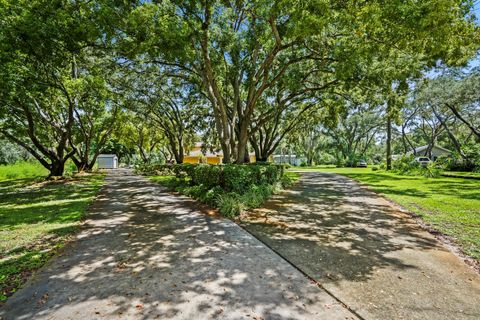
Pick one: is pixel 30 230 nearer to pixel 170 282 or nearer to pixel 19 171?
pixel 170 282

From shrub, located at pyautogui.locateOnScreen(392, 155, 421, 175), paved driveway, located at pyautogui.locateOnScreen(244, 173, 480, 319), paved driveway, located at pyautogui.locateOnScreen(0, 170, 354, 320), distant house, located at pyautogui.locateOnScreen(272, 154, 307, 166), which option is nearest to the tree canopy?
paved driveway, located at pyautogui.locateOnScreen(244, 173, 480, 319)

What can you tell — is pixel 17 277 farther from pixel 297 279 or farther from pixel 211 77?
pixel 211 77

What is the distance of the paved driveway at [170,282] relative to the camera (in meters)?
2.98

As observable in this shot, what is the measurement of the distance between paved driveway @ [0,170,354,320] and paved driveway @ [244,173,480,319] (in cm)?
42

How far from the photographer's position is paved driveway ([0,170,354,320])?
298cm

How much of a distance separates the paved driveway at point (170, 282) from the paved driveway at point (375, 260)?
16.5 inches

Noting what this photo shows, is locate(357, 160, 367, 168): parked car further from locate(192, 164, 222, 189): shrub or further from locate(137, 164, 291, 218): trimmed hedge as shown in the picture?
locate(192, 164, 222, 189): shrub

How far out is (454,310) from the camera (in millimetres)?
2990

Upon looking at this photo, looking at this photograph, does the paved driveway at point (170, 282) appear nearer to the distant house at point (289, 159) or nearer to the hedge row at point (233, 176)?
the hedge row at point (233, 176)

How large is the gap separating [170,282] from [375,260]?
11.0 feet

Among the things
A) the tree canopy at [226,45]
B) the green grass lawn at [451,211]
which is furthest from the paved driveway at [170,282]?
the tree canopy at [226,45]

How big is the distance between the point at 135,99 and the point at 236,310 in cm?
1934

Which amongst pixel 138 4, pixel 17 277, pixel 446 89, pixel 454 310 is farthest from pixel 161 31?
pixel 446 89

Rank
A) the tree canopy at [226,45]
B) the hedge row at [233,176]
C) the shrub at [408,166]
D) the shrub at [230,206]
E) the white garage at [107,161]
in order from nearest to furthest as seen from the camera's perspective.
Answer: the tree canopy at [226,45] < the shrub at [230,206] < the hedge row at [233,176] < the shrub at [408,166] < the white garage at [107,161]
